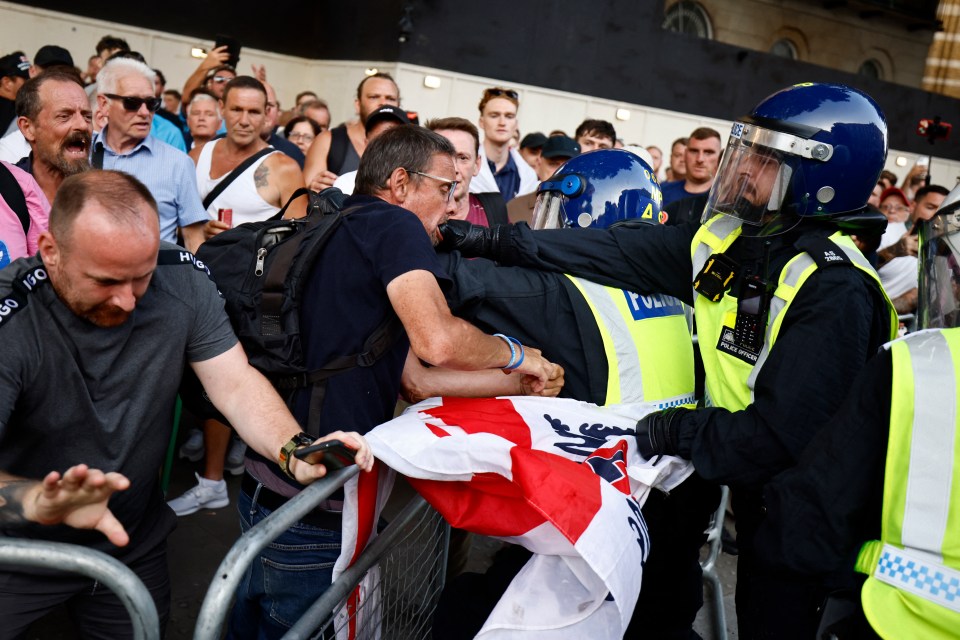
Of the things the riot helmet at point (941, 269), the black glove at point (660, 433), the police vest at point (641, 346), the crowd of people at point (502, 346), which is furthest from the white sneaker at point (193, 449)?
the riot helmet at point (941, 269)

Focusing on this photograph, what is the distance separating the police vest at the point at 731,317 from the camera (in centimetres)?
227

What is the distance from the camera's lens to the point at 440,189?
265cm

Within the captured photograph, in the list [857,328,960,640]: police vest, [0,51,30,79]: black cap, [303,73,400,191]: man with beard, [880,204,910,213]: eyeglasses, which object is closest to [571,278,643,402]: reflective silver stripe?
[857,328,960,640]: police vest

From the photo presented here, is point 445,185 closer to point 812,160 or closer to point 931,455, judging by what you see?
point 812,160

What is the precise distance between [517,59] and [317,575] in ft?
45.0

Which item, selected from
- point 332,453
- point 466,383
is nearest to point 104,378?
point 332,453

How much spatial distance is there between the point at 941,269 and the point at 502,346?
1159 millimetres

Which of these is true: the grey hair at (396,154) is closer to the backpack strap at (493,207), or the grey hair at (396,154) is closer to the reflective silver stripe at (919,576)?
the reflective silver stripe at (919,576)

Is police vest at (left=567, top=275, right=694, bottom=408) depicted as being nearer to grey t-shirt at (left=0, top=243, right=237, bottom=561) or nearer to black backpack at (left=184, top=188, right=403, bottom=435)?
black backpack at (left=184, top=188, right=403, bottom=435)

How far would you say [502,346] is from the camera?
96.3 inches

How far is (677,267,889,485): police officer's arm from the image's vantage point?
7.00ft

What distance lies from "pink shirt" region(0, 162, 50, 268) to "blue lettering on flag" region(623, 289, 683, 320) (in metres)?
2.07

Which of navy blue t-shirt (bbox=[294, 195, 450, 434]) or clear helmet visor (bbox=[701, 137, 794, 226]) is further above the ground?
clear helmet visor (bbox=[701, 137, 794, 226])

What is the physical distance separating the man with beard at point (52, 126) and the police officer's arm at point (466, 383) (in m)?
2.06
